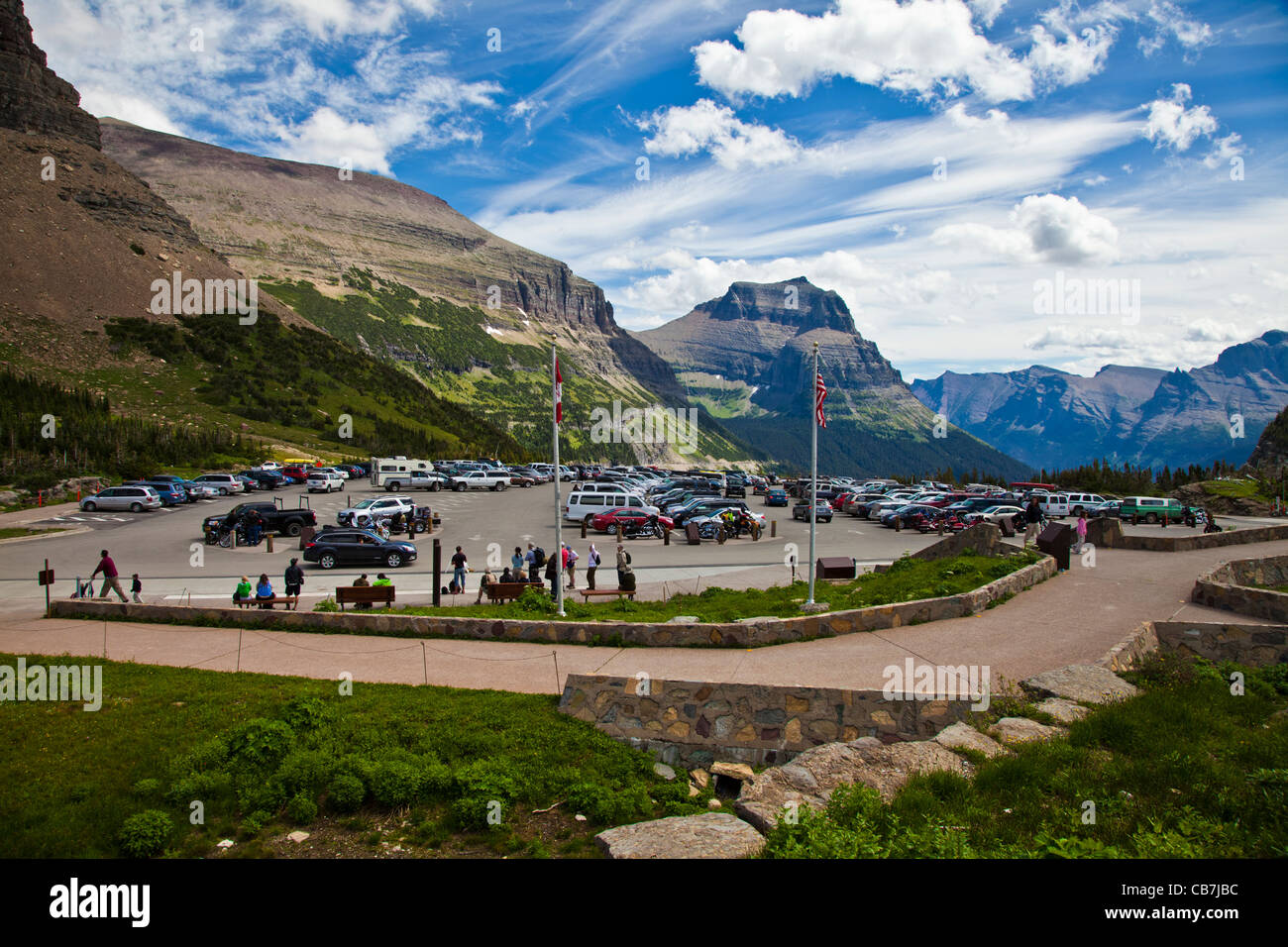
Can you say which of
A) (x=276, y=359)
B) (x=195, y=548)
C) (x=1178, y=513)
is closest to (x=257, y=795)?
(x=195, y=548)

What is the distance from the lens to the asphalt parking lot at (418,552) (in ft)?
83.5

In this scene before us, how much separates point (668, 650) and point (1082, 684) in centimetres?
699

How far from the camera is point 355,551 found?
30.7m

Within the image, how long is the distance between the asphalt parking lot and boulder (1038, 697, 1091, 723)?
46.6 feet

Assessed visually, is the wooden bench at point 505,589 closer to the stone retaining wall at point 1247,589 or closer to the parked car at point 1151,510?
the stone retaining wall at point 1247,589

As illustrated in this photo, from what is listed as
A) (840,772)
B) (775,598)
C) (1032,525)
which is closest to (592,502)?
(1032,525)

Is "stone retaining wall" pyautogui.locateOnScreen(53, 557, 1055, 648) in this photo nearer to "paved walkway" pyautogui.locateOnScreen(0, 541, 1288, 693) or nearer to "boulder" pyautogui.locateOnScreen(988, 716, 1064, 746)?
"paved walkway" pyautogui.locateOnScreen(0, 541, 1288, 693)

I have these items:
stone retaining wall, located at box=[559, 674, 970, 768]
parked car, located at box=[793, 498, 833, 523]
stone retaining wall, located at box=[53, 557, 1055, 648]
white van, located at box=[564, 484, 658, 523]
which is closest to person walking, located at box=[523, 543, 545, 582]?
stone retaining wall, located at box=[53, 557, 1055, 648]

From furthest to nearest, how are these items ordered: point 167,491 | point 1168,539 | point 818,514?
point 818,514, point 167,491, point 1168,539

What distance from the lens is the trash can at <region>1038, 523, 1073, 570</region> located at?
20484mm

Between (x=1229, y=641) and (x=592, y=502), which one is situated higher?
(x=592, y=502)

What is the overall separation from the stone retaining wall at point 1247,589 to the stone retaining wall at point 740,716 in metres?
8.71

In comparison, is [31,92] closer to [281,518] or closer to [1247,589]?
[281,518]

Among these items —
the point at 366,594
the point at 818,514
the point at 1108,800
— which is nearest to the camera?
the point at 1108,800
